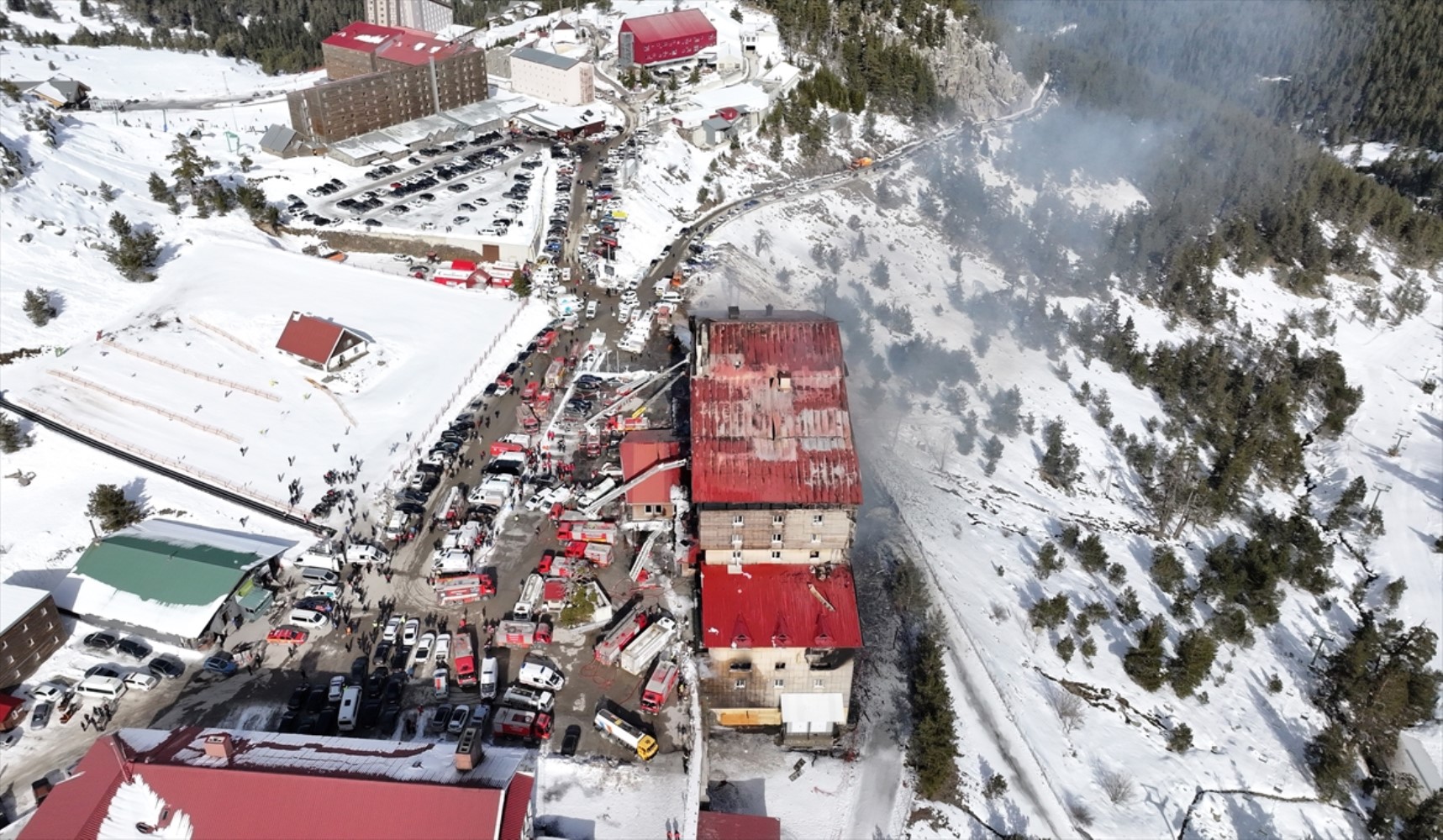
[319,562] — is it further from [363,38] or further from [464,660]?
[363,38]

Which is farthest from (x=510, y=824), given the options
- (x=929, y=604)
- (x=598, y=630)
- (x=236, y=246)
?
(x=236, y=246)

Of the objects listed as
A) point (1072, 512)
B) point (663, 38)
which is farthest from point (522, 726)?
point (663, 38)

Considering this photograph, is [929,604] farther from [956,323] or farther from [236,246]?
[236,246]

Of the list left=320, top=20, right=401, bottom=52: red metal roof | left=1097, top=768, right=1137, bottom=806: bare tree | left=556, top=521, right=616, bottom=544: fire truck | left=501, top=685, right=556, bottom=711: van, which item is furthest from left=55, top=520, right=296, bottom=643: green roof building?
left=320, top=20, right=401, bottom=52: red metal roof

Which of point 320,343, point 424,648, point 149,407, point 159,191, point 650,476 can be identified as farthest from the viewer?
point 159,191

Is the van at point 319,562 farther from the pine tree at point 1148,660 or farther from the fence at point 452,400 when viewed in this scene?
the pine tree at point 1148,660

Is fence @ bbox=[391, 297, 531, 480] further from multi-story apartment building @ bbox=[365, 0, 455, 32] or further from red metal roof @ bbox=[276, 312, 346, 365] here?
multi-story apartment building @ bbox=[365, 0, 455, 32]
